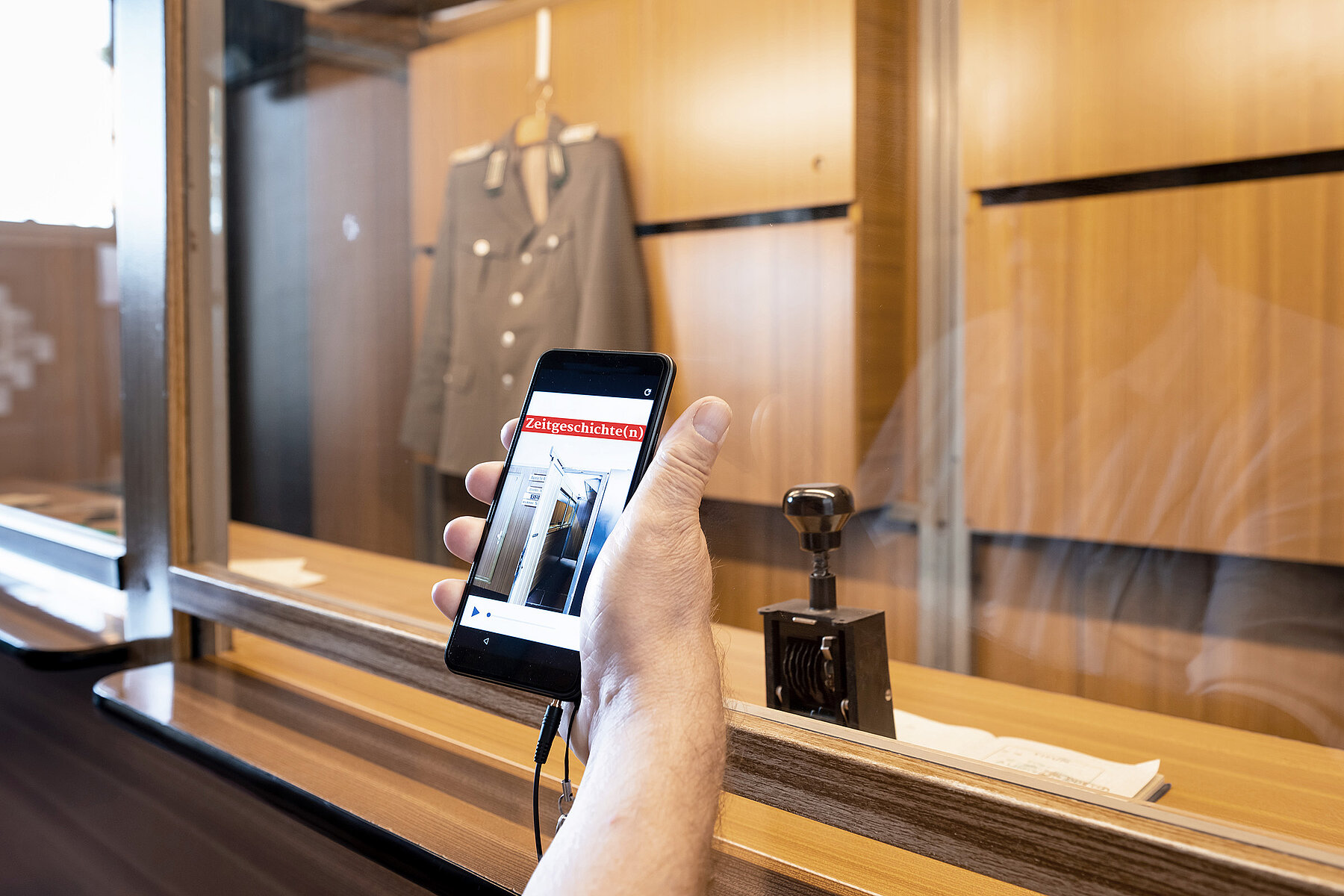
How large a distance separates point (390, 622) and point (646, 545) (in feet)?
1.06

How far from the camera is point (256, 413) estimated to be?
0.89 meters

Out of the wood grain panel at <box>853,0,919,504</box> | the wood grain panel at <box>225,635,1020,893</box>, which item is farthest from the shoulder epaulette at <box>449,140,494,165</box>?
the wood grain panel at <box>225,635,1020,893</box>

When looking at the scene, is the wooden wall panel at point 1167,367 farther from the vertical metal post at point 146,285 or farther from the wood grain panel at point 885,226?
the vertical metal post at point 146,285

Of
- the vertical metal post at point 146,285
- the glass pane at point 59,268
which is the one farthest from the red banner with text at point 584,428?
the glass pane at point 59,268

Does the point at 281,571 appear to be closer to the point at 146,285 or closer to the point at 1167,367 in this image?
the point at 146,285

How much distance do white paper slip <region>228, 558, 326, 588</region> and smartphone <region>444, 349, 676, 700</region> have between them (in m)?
0.34

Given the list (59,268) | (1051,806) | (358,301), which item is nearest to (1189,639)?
(1051,806)

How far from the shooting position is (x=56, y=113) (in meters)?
1.10

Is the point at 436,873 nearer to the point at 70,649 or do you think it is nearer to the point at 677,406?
the point at 677,406

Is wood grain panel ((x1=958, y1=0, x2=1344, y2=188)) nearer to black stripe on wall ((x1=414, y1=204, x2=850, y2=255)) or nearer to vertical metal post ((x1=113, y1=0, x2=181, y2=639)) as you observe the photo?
black stripe on wall ((x1=414, y1=204, x2=850, y2=255))

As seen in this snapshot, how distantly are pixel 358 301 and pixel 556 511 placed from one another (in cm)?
46

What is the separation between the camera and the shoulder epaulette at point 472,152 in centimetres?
79

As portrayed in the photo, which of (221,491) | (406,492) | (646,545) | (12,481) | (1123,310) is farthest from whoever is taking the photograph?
(12,481)

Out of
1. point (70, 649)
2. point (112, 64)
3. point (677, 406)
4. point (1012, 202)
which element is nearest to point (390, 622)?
point (677, 406)
